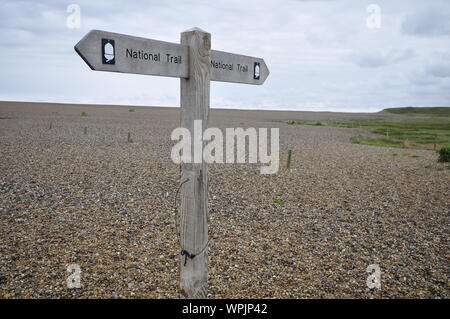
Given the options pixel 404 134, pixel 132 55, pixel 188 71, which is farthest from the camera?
pixel 404 134

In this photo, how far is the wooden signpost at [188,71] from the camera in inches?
118

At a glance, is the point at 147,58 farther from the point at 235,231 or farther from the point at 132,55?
the point at 235,231

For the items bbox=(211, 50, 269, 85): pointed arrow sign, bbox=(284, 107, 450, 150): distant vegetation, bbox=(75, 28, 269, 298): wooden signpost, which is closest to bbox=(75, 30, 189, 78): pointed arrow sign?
bbox=(75, 28, 269, 298): wooden signpost

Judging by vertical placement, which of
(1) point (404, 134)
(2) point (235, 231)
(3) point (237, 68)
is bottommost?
(2) point (235, 231)

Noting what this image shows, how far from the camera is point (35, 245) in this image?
6430 mm

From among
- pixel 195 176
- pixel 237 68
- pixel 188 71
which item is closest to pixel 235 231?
pixel 195 176

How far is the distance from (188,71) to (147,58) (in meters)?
0.44

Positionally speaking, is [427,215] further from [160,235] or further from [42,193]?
[42,193]

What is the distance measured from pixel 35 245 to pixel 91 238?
998 millimetres

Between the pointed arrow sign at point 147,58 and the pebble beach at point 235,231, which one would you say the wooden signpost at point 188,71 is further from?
the pebble beach at point 235,231

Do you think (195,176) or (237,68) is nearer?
(195,176)

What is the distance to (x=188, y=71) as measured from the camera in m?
3.49

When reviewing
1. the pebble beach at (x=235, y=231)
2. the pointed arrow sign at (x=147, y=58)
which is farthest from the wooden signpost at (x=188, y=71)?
the pebble beach at (x=235, y=231)
